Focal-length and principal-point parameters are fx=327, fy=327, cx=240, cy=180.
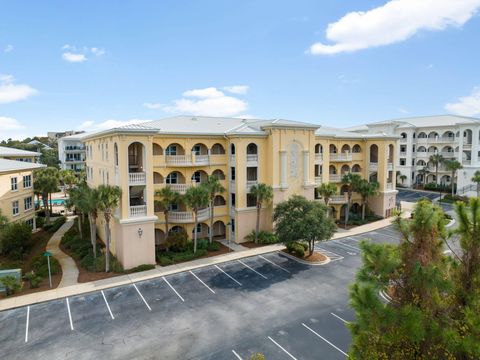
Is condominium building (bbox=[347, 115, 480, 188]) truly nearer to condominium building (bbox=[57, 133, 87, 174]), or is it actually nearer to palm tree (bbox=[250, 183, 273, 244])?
palm tree (bbox=[250, 183, 273, 244])

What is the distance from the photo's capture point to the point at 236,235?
3578 cm

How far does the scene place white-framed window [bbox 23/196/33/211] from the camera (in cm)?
4062

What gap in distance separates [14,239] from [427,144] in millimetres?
76332

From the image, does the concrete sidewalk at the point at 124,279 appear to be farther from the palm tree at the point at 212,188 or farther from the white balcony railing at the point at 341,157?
the white balcony railing at the point at 341,157

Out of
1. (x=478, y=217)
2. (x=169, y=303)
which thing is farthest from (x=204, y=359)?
(x=478, y=217)

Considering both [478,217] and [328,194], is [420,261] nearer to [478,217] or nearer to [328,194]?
[478,217]

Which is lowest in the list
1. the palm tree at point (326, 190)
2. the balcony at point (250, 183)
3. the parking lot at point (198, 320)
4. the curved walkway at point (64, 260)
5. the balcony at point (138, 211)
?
the parking lot at point (198, 320)

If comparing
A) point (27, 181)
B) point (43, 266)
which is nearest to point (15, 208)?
point (27, 181)

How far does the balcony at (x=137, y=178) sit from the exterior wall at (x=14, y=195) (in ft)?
57.9

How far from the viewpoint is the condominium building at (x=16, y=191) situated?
36.1m

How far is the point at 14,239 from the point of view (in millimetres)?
32500

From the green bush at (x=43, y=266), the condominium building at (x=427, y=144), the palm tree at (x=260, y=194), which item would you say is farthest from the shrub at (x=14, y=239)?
the condominium building at (x=427, y=144)

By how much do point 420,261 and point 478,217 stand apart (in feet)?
5.47

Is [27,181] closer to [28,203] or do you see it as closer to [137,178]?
[28,203]
